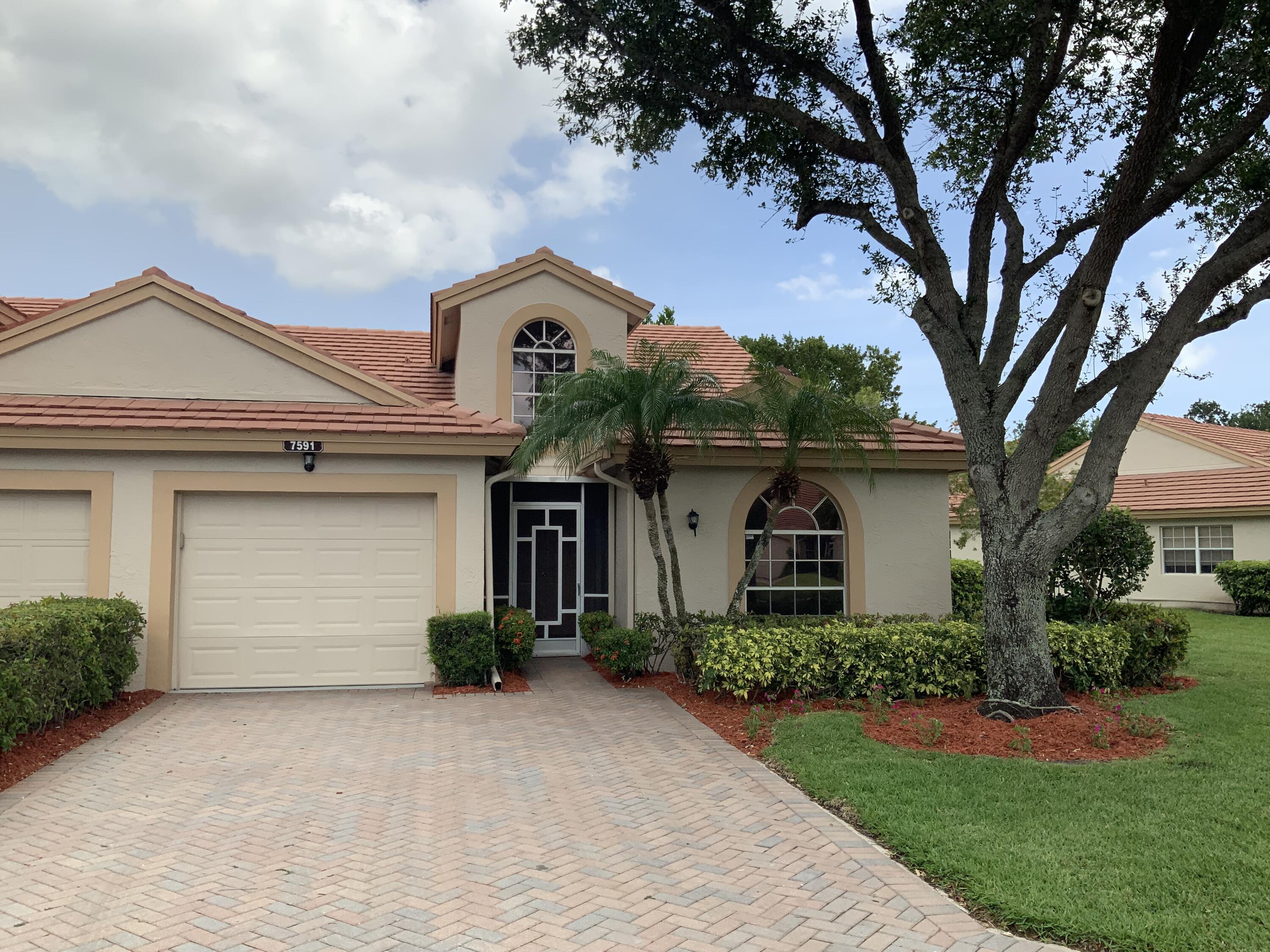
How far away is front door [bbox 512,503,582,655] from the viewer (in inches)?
540

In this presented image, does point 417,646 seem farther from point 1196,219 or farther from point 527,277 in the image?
point 1196,219

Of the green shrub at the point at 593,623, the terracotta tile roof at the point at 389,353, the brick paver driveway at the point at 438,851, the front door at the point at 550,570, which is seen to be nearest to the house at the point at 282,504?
the green shrub at the point at 593,623

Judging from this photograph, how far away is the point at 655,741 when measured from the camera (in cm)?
820

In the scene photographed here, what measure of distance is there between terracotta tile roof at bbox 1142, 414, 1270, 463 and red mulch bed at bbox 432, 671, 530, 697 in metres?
19.9

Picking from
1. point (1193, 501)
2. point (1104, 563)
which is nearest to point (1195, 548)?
point (1193, 501)

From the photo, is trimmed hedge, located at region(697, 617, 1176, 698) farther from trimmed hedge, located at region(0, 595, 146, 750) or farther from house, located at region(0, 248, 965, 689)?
trimmed hedge, located at region(0, 595, 146, 750)

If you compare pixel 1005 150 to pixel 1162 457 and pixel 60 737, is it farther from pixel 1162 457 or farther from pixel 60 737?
pixel 1162 457

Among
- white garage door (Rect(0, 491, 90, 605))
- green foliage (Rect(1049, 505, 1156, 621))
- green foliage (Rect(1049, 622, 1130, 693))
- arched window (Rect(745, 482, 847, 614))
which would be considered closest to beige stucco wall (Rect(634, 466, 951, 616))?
arched window (Rect(745, 482, 847, 614))

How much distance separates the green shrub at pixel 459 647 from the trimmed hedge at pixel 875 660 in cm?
261

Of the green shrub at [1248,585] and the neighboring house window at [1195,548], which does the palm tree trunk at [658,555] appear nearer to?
the green shrub at [1248,585]

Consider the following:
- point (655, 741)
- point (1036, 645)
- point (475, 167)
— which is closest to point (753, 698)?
point (655, 741)

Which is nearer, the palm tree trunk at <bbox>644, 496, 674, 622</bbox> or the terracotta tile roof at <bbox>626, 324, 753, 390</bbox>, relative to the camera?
the palm tree trunk at <bbox>644, 496, 674, 622</bbox>

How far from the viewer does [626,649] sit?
1106 centimetres

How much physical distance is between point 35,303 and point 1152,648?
61.5ft
